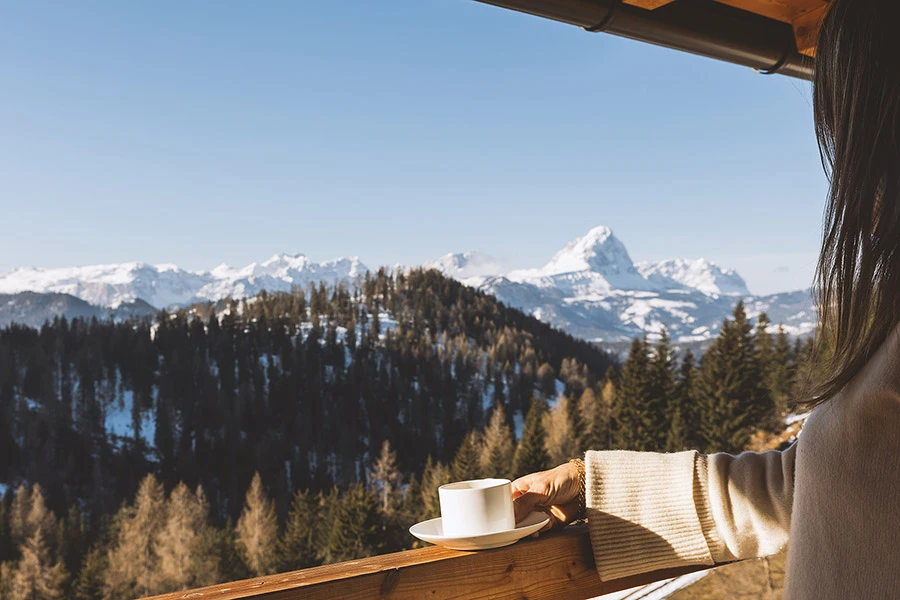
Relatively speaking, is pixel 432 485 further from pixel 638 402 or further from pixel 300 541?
pixel 638 402

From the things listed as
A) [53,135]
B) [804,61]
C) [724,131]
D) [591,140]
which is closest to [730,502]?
[804,61]

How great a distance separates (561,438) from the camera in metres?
44.0

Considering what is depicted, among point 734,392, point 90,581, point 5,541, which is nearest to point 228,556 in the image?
point 90,581

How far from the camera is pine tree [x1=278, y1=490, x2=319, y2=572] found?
39.9 meters

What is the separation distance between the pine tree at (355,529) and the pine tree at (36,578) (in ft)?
45.9

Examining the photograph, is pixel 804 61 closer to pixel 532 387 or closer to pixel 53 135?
pixel 532 387

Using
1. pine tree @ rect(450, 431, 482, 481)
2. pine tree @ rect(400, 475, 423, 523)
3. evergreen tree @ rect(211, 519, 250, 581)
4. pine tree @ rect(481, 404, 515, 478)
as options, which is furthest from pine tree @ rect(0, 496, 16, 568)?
pine tree @ rect(481, 404, 515, 478)

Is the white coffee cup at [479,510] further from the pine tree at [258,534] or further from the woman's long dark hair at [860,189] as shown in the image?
the pine tree at [258,534]

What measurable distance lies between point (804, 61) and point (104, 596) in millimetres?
44898

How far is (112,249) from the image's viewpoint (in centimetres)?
15638

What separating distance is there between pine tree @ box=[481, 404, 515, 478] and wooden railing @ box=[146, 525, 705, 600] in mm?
42249

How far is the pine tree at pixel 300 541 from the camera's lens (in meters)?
39.9

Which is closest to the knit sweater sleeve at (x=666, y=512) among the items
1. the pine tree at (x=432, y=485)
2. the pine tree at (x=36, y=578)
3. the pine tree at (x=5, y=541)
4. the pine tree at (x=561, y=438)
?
the pine tree at (x=432, y=485)

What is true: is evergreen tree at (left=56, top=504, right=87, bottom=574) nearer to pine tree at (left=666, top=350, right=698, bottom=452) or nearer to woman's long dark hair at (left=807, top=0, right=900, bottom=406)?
pine tree at (left=666, top=350, right=698, bottom=452)
